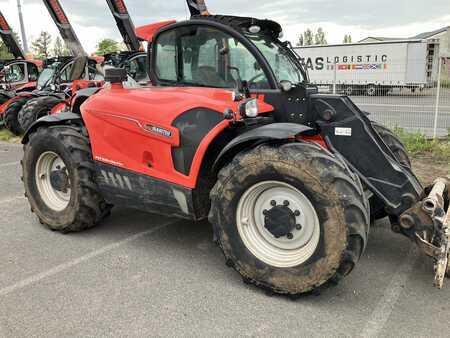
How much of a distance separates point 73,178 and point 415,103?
28.5 ft

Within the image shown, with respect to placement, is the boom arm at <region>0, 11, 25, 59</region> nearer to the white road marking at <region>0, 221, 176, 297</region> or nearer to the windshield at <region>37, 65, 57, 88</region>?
the windshield at <region>37, 65, 57, 88</region>

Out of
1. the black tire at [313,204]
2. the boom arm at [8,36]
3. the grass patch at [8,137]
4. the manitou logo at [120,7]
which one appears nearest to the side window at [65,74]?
the grass patch at [8,137]

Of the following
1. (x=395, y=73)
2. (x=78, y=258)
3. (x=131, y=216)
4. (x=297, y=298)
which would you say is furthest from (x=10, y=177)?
(x=395, y=73)

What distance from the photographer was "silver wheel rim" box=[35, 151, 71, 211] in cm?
490

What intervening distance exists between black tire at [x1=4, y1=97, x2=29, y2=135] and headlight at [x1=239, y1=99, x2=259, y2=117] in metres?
9.92

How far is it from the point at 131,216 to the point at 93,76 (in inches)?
334

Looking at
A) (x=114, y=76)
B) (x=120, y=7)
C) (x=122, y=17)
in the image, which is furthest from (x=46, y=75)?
(x=114, y=76)

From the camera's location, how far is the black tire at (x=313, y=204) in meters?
3.12

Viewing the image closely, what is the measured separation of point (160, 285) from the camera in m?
3.67

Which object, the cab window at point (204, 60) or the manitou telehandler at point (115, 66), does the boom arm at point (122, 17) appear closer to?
the manitou telehandler at point (115, 66)

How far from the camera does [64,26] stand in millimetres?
17109

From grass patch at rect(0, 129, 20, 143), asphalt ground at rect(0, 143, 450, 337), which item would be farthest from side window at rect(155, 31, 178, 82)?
grass patch at rect(0, 129, 20, 143)

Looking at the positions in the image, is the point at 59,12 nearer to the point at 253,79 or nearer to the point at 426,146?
the point at 426,146

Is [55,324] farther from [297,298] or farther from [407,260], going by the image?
[407,260]
